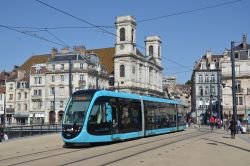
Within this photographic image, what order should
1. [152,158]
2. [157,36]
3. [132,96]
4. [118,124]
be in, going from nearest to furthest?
1. [152,158]
2. [118,124]
3. [132,96]
4. [157,36]

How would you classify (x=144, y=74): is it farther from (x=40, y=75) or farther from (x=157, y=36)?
(x=40, y=75)

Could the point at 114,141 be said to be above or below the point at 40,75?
below

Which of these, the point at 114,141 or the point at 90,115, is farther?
the point at 114,141

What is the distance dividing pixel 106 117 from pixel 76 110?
171cm

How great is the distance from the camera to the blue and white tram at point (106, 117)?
19.8 meters

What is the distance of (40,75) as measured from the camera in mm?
86938

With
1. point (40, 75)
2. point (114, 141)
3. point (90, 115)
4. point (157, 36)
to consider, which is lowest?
point (114, 141)

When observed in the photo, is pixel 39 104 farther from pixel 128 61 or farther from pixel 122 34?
pixel 122 34

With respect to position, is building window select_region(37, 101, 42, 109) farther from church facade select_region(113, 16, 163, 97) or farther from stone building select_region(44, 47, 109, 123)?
church facade select_region(113, 16, 163, 97)

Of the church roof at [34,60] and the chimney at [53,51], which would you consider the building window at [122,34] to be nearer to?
the chimney at [53,51]

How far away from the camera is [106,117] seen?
69.4 ft

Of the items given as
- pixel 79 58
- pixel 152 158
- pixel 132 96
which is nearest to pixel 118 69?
pixel 79 58

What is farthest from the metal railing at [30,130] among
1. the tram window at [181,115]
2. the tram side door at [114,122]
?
the tram side door at [114,122]

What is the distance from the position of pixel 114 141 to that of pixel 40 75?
65.5 meters
